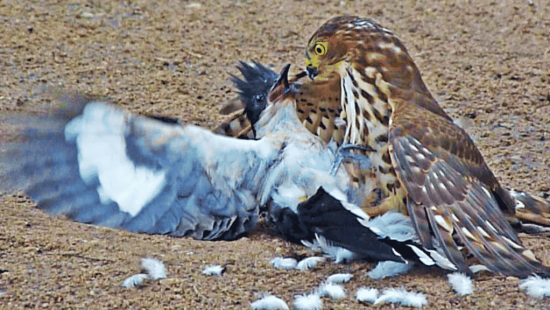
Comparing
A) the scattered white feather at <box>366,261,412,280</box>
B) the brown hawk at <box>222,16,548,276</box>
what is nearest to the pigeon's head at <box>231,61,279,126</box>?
the brown hawk at <box>222,16,548,276</box>

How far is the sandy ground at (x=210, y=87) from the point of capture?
290 centimetres

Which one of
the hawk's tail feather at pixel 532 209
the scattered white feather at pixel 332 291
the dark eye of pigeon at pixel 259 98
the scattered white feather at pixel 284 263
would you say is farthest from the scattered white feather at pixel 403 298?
the dark eye of pigeon at pixel 259 98

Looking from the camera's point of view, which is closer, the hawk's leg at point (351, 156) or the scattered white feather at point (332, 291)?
the scattered white feather at point (332, 291)

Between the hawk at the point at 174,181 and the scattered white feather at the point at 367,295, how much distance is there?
5.5 inches

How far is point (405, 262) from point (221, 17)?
304cm

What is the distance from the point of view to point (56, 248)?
3145 mm

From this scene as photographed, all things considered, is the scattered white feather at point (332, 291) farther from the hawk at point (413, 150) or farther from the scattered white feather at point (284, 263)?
the hawk at point (413, 150)

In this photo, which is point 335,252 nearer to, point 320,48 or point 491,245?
point 491,245

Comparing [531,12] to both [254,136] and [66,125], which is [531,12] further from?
[66,125]

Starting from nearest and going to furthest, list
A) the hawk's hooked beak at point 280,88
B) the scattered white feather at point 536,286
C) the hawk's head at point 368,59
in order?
1. the scattered white feather at point 536,286
2. the hawk's head at point 368,59
3. the hawk's hooked beak at point 280,88

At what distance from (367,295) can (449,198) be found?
1.30 ft

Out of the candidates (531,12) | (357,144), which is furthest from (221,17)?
(357,144)

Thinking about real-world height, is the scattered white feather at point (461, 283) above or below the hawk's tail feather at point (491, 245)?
below

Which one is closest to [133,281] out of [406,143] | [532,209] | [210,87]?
[406,143]
